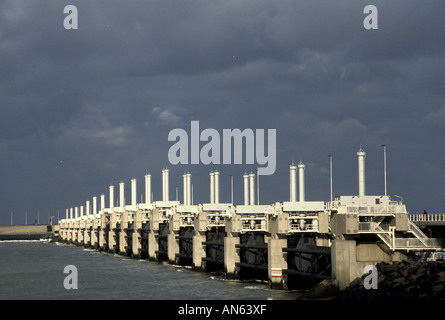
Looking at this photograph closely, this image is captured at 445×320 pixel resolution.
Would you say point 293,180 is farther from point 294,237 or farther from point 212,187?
point 212,187

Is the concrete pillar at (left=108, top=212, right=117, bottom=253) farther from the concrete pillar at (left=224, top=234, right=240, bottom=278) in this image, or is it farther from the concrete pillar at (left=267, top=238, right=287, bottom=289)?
the concrete pillar at (left=267, top=238, right=287, bottom=289)

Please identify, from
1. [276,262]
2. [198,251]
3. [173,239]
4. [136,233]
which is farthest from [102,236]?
[276,262]

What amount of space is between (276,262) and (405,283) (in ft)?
68.9

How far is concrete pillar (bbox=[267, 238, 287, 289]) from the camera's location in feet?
224

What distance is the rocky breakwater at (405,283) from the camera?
46.7m

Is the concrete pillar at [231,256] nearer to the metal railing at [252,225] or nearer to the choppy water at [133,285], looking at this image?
the choppy water at [133,285]

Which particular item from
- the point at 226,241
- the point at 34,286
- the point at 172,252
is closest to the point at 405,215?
the point at 226,241

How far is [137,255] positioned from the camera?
135000 mm

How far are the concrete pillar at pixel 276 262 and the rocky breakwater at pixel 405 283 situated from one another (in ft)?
47.4

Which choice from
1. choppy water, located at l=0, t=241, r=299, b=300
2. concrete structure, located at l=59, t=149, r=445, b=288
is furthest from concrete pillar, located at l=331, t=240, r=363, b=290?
choppy water, located at l=0, t=241, r=299, b=300

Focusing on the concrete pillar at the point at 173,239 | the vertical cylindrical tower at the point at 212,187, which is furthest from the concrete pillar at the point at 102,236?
the concrete pillar at the point at 173,239

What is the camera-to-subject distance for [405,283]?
161 feet
